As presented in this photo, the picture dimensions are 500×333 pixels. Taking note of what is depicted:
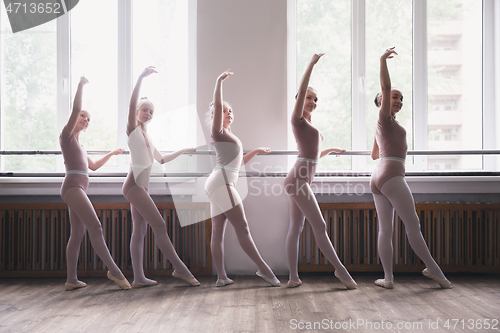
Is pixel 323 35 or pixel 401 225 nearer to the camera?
pixel 401 225

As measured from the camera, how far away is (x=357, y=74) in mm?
3082

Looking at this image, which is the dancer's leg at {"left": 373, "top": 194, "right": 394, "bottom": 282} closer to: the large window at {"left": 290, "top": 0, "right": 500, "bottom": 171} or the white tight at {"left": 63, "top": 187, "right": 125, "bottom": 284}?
the large window at {"left": 290, "top": 0, "right": 500, "bottom": 171}

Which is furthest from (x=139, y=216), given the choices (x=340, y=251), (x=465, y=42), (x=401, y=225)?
(x=465, y=42)

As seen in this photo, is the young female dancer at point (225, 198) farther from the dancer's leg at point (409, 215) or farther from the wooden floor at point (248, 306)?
the dancer's leg at point (409, 215)

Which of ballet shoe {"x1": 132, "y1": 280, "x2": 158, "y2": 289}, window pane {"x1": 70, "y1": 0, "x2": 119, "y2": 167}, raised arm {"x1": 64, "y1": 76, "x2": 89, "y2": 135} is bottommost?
ballet shoe {"x1": 132, "y1": 280, "x2": 158, "y2": 289}

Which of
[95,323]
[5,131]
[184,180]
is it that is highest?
[5,131]

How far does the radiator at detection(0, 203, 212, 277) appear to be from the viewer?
8.83 ft

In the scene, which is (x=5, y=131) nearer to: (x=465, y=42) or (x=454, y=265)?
(x=454, y=265)

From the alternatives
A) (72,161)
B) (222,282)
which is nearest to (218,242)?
(222,282)

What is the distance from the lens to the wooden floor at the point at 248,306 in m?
1.72

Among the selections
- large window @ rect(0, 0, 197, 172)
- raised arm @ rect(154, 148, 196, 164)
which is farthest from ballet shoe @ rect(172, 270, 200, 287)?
large window @ rect(0, 0, 197, 172)

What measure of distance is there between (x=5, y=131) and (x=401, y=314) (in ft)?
11.2

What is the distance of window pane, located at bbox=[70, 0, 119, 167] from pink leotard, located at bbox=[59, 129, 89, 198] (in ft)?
Result: 2.35

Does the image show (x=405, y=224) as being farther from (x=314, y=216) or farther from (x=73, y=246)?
(x=73, y=246)
